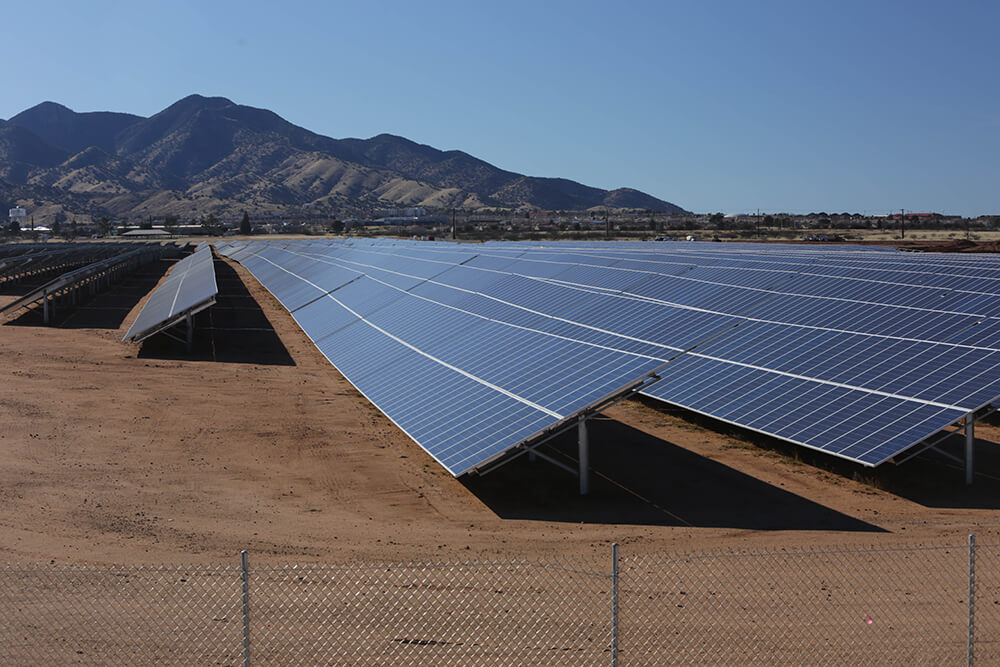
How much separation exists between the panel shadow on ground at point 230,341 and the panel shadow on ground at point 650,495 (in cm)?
1494

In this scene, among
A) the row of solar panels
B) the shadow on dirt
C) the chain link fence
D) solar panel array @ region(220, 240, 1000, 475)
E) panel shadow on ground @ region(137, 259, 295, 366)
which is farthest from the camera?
the row of solar panels

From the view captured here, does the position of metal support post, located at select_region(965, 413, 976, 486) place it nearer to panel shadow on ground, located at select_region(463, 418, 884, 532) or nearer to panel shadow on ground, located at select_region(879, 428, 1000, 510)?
panel shadow on ground, located at select_region(879, 428, 1000, 510)

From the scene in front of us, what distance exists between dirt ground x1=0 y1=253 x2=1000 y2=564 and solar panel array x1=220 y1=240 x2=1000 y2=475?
0.94 meters

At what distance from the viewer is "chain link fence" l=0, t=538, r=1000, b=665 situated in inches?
374

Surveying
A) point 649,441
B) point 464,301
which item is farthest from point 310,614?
point 464,301

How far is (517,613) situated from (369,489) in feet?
20.7

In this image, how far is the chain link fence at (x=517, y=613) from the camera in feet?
31.1

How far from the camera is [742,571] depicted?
39.3ft

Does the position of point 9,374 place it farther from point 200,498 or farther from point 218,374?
point 200,498

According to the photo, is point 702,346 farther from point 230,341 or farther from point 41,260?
point 41,260

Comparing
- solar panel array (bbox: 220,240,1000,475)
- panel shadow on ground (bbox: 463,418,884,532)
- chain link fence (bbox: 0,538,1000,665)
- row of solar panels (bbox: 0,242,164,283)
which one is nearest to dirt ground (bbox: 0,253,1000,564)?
panel shadow on ground (bbox: 463,418,884,532)

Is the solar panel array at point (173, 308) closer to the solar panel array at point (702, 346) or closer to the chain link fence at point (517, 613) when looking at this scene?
the solar panel array at point (702, 346)

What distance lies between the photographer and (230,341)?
35250 millimetres

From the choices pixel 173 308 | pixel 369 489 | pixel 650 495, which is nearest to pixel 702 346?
pixel 650 495
